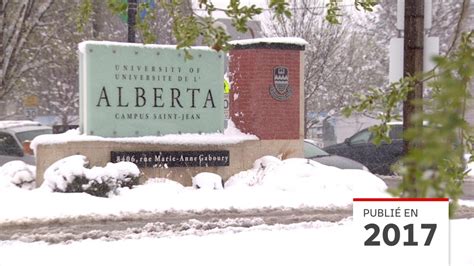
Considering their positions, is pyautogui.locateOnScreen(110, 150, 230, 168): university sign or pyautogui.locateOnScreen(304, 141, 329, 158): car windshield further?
pyautogui.locateOnScreen(304, 141, 329, 158): car windshield

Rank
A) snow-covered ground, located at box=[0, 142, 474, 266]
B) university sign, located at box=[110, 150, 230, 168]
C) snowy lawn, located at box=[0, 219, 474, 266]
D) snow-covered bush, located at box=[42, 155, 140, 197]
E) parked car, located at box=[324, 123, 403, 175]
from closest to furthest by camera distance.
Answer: snowy lawn, located at box=[0, 219, 474, 266] → snow-covered ground, located at box=[0, 142, 474, 266] → snow-covered bush, located at box=[42, 155, 140, 197] → university sign, located at box=[110, 150, 230, 168] → parked car, located at box=[324, 123, 403, 175]

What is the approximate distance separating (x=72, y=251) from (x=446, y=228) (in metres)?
5.27

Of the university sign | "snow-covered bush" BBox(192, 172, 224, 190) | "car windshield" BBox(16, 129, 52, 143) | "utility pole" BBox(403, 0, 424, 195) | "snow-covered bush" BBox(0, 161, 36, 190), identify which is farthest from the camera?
"car windshield" BBox(16, 129, 52, 143)

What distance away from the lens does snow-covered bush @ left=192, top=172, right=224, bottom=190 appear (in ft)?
43.4

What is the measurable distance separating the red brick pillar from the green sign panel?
0.56 meters

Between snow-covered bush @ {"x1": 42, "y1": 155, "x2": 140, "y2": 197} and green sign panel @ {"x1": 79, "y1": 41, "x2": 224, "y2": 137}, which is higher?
green sign panel @ {"x1": 79, "y1": 41, "x2": 224, "y2": 137}

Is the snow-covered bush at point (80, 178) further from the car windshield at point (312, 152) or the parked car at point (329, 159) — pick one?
the car windshield at point (312, 152)

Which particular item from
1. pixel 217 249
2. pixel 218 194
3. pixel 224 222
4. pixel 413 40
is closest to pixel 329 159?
pixel 218 194

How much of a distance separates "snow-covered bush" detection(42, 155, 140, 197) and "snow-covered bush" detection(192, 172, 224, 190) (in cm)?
147
